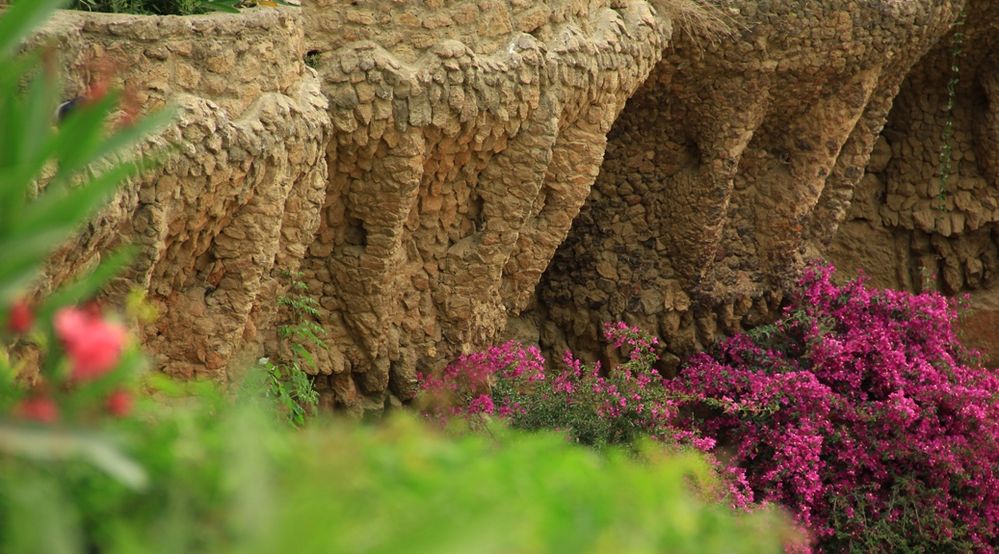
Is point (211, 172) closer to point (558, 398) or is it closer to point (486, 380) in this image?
point (486, 380)

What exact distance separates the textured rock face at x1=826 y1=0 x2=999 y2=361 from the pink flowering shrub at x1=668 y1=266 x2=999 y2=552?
1216 mm

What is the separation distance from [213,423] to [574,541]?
1.83ft

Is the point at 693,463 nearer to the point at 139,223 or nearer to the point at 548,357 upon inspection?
the point at 139,223

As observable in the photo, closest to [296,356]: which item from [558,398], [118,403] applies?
[558,398]

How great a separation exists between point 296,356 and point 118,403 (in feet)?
11.0

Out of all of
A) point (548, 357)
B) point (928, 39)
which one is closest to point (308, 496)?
point (548, 357)

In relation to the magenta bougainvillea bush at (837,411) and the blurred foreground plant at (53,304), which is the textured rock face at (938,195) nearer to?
the magenta bougainvillea bush at (837,411)

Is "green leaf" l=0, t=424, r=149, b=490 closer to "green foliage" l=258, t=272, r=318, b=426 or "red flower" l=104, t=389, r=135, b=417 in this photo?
"red flower" l=104, t=389, r=135, b=417

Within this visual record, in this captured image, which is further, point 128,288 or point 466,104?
point 466,104

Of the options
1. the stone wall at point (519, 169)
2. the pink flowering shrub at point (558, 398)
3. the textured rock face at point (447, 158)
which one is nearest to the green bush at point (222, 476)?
the stone wall at point (519, 169)

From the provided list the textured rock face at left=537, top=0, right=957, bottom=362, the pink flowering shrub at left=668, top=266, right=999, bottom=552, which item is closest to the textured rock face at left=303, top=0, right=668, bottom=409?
the textured rock face at left=537, top=0, right=957, bottom=362

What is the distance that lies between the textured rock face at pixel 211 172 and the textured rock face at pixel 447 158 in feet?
1.26

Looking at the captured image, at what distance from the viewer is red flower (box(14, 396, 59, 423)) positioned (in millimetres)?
1304

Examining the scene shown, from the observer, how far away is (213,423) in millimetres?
1688
